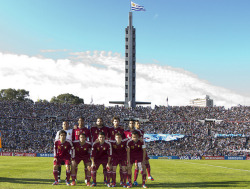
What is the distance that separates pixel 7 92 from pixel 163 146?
7253cm

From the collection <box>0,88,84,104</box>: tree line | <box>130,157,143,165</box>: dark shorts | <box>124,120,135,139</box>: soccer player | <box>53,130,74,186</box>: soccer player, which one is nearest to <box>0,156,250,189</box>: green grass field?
<box>53,130,74,186</box>: soccer player

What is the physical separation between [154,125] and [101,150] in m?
46.7

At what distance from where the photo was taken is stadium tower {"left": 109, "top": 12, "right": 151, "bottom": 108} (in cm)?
6894

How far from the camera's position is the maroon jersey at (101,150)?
11.2 m

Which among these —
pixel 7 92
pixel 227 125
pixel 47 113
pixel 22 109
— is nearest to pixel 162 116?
pixel 227 125

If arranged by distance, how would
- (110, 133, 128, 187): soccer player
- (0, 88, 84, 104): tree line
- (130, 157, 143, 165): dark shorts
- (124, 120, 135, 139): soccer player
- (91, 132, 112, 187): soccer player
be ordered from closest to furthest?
(91, 132, 112, 187): soccer player, (110, 133, 128, 187): soccer player, (130, 157, 143, 165): dark shorts, (124, 120, 135, 139): soccer player, (0, 88, 84, 104): tree line

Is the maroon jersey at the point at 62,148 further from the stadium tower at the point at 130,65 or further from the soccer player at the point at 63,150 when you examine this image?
the stadium tower at the point at 130,65

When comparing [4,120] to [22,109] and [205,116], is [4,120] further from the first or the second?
[205,116]

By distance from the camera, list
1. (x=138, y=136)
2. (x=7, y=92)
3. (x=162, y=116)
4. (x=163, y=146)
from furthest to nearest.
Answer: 1. (x=7, y=92)
2. (x=162, y=116)
3. (x=163, y=146)
4. (x=138, y=136)

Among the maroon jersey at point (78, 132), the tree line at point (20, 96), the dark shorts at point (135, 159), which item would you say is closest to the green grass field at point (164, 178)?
the dark shorts at point (135, 159)

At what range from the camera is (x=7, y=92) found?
100938 mm

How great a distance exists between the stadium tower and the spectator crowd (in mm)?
6461

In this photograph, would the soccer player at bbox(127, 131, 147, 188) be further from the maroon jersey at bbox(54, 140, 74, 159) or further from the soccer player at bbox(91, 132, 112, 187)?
the maroon jersey at bbox(54, 140, 74, 159)

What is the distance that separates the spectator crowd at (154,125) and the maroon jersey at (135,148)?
117ft
